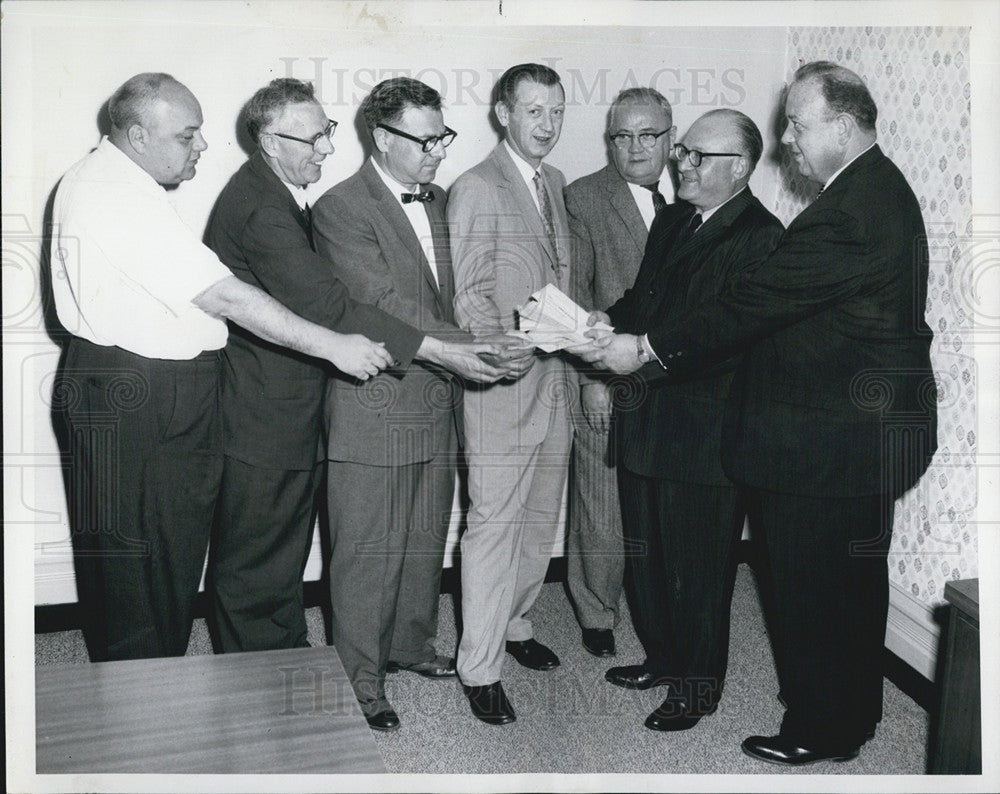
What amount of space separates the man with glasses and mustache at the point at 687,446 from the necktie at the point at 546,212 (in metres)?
0.20

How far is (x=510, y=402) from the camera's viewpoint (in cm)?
268

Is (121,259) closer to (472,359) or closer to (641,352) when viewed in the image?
(472,359)

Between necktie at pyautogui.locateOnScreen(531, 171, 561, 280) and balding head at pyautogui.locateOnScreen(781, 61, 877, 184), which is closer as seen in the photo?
balding head at pyautogui.locateOnScreen(781, 61, 877, 184)

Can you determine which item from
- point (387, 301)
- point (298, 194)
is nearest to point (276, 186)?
point (298, 194)

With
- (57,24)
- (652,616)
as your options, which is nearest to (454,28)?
(57,24)

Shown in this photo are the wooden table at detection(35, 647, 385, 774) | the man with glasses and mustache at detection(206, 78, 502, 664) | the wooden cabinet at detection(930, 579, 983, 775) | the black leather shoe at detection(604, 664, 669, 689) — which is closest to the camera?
the wooden table at detection(35, 647, 385, 774)

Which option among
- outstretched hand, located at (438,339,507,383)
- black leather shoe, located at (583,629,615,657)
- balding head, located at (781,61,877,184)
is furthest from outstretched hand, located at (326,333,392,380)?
balding head, located at (781,61,877,184)

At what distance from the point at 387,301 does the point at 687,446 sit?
0.83 m

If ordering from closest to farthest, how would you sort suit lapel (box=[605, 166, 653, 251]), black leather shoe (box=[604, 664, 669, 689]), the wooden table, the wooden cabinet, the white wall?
the wooden table
the wooden cabinet
the white wall
suit lapel (box=[605, 166, 653, 251])
black leather shoe (box=[604, 664, 669, 689])

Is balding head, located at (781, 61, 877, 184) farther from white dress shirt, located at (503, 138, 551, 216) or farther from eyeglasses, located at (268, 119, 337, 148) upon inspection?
eyeglasses, located at (268, 119, 337, 148)

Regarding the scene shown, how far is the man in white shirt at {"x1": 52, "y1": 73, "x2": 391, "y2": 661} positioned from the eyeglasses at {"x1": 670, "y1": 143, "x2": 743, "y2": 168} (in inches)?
34.1

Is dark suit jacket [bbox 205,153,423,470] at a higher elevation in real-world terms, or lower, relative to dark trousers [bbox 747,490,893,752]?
higher

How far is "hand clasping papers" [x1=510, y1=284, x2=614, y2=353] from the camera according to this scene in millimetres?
2621

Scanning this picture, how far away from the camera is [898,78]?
8.20 ft
